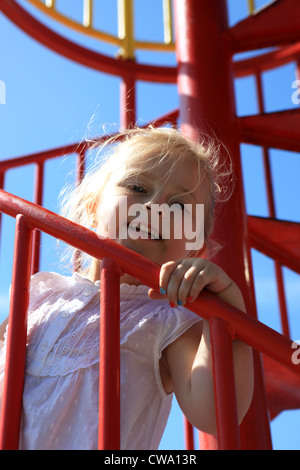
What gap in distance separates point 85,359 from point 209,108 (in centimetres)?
133

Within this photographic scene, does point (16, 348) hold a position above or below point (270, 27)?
below

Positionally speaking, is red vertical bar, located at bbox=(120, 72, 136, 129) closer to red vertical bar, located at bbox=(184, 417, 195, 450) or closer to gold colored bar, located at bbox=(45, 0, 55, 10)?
gold colored bar, located at bbox=(45, 0, 55, 10)

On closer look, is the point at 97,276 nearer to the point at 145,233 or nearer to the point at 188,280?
the point at 145,233

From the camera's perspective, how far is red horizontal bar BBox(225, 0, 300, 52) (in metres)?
2.20

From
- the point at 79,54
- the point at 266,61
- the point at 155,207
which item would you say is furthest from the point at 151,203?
the point at 266,61

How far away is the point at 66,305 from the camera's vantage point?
1092mm

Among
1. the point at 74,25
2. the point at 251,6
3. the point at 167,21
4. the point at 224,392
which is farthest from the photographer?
the point at 167,21

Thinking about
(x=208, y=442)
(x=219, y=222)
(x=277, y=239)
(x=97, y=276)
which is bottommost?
(x=208, y=442)

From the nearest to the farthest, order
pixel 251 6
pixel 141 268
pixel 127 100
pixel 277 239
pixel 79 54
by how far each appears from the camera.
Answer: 1. pixel 141 268
2. pixel 277 239
3. pixel 127 100
4. pixel 79 54
5. pixel 251 6

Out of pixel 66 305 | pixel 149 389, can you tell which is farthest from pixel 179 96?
pixel 149 389

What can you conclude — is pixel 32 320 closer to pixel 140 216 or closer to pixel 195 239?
pixel 140 216

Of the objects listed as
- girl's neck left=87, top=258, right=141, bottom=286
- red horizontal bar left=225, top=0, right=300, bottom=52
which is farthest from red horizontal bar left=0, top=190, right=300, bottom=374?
red horizontal bar left=225, top=0, right=300, bottom=52

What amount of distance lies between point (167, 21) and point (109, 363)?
315cm

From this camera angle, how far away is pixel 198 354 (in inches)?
35.9
